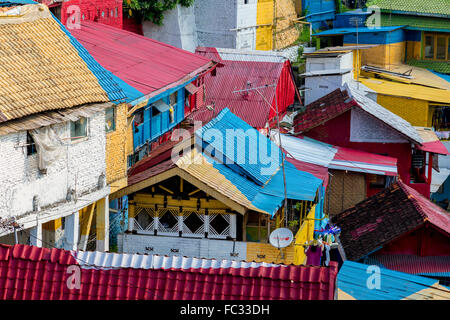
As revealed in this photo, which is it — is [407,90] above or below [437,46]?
below

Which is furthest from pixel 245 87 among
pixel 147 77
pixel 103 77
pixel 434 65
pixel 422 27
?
pixel 103 77

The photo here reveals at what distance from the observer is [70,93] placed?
65.6 ft

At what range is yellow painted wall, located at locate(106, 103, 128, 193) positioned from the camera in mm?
22188

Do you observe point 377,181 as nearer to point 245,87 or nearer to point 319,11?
point 245,87

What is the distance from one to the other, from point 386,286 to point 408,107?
67.5 ft

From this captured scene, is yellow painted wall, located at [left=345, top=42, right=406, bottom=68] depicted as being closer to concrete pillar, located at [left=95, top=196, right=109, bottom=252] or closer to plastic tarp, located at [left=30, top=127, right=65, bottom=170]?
concrete pillar, located at [left=95, top=196, right=109, bottom=252]

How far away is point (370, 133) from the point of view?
33188 millimetres

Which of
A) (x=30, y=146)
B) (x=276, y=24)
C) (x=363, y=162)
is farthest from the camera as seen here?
(x=276, y=24)

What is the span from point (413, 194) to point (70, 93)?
1256cm

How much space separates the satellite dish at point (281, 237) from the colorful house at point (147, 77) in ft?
19.6

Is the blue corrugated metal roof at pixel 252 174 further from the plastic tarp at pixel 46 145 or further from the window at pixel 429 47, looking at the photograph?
the window at pixel 429 47

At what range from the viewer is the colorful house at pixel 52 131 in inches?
727
